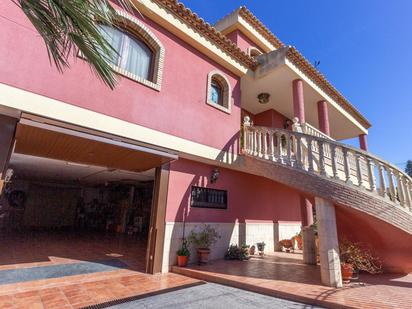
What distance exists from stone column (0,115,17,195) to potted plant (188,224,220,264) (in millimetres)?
4987

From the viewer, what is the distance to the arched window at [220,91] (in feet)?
29.4

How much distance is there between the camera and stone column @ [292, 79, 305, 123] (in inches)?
355

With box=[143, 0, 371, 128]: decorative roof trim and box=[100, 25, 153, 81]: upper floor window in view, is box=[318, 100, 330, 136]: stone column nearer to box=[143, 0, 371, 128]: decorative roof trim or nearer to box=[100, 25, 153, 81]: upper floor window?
box=[143, 0, 371, 128]: decorative roof trim

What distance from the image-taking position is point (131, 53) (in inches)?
271

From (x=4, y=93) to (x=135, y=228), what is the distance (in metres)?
12.1

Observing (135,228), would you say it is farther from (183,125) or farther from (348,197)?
(348,197)

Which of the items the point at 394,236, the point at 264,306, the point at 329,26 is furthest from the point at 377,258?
the point at 329,26

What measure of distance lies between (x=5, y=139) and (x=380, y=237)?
9500 millimetres

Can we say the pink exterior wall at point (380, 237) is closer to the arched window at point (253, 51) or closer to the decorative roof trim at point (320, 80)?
the decorative roof trim at point (320, 80)

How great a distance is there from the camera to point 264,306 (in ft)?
14.5

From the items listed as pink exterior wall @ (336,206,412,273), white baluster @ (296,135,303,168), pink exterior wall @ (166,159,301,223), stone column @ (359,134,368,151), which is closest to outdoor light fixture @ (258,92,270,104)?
pink exterior wall @ (166,159,301,223)

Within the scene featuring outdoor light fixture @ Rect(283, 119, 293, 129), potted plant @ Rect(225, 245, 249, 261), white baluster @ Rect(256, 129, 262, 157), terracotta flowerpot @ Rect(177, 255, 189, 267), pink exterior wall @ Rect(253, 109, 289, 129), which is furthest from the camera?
outdoor light fixture @ Rect(283, 119, 293, 129)

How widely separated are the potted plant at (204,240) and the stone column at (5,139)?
499 centimetres

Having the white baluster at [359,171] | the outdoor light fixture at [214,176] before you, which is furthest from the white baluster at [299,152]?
the outdoor light fixture at [214,176]
